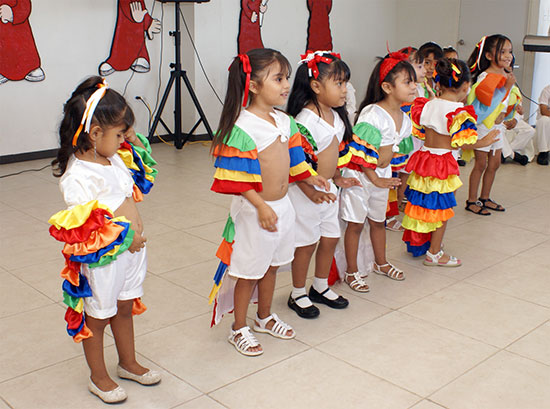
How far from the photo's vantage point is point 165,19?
6332 mm

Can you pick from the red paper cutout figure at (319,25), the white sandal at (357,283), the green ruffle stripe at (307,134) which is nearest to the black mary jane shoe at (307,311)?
the white sandal at (357,283)

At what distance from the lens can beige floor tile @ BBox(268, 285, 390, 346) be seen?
246 centimetres

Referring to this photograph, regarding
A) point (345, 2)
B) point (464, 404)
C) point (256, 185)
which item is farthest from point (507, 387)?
point (345, 2)

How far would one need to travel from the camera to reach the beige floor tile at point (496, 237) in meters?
3.53

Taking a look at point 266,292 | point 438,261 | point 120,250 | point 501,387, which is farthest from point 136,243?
Answer: point 438,261

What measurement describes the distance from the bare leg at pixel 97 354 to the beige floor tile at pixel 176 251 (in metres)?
1.11

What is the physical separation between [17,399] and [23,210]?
2.34 m

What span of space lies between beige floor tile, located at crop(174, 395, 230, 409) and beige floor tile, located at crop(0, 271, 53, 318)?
1.01 m

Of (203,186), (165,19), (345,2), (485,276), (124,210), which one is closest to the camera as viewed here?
(124,210)

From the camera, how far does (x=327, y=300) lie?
2715 mm

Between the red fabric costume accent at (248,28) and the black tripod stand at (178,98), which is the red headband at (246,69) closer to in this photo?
the black tripod stand at (178,98)

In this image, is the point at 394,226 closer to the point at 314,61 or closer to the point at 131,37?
the point at 314,61

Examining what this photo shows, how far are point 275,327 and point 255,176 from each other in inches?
25.1

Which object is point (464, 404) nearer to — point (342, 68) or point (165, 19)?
point (342, 68)
